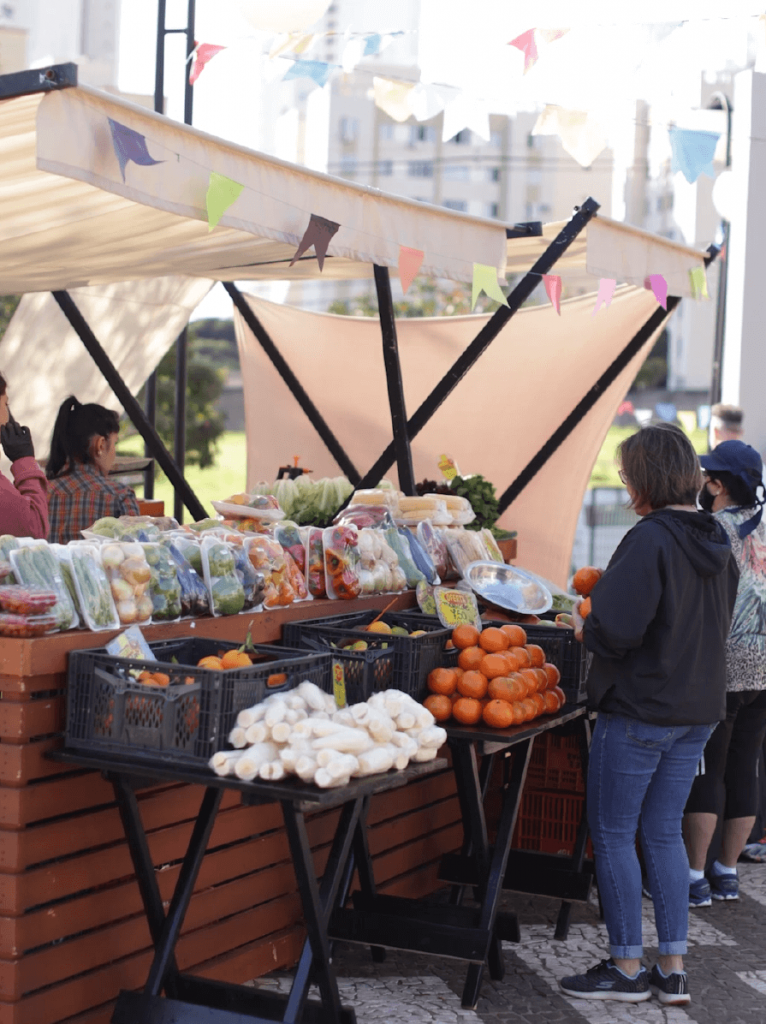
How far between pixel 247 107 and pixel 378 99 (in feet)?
21.3

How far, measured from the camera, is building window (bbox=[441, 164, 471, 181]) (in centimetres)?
6669

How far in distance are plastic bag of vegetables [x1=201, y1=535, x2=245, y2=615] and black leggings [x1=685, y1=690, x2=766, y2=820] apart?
209 centimetres

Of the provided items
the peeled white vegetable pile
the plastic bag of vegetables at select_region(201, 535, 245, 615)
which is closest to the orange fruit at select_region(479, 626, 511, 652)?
the peeled white vegetable pile

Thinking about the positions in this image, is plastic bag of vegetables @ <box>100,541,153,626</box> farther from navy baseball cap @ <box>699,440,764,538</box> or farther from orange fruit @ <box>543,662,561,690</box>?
navy baseball cap @ <box>699,440,764,538</box>

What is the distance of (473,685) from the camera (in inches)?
139

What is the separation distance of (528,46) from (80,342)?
10.5 feet

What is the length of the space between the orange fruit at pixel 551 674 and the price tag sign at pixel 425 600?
54cm

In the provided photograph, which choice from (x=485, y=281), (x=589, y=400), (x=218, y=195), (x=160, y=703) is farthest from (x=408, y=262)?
(x=589, y=400)

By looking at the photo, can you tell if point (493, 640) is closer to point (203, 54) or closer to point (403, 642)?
point (403, 642)

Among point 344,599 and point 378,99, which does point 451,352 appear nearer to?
point 378,99

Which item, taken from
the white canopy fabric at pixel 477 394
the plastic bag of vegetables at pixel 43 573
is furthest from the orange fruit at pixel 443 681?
the white canopy fabric at pixel 477 394

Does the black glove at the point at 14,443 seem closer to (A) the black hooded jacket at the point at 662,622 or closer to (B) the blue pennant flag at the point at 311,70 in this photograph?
(A) the black hooded jacket at the point at 662,622

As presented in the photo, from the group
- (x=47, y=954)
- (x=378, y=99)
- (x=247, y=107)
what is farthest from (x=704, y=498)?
(x=247, y=107)

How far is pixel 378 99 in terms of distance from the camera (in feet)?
23.4
